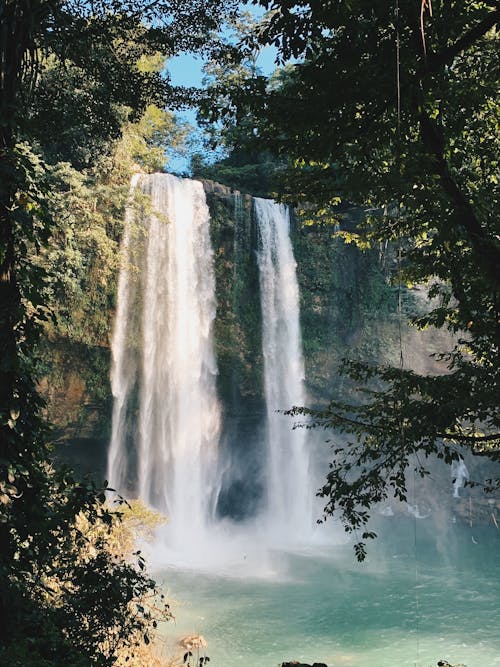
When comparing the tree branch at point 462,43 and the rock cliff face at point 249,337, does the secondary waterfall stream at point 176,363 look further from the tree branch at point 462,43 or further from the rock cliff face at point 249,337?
the tree branch at point 462,43

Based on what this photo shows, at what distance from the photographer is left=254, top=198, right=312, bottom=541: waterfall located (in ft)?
67.8

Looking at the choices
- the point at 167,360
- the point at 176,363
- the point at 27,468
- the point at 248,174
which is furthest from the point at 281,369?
the point at 27,468

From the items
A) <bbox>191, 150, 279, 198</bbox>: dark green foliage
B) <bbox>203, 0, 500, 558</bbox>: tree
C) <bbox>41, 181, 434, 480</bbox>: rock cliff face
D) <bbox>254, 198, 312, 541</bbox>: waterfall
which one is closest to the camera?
<bbox>203, 0, 500, 558</bbox>: tree

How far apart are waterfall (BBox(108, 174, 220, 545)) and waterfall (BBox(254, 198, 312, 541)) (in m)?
2.15

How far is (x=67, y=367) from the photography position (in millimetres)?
17172

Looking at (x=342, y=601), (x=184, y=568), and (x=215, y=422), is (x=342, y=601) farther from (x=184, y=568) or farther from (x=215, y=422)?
(x=215, y=422)

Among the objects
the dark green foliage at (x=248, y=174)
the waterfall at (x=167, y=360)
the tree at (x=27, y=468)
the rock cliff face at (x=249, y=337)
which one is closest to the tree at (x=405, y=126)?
the tree at (x=27, y=468)

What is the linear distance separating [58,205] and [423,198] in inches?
507

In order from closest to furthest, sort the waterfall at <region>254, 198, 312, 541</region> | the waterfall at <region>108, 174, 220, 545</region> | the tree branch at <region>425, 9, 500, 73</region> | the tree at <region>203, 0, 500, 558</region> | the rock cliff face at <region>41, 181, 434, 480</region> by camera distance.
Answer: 1. the tree branch at <region>425, 9, 500, 73</region>
2. the tree at <region>203, 0, 500, 558</region>
3. the rock cliff face at <region>41, 181, 434, 480</region>
4. the waterfall at <region>108, 174, 220, 545</region>
5. the waterfall at <region>254, 198, 312, 541</region>

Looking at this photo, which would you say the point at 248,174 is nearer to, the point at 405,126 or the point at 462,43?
the point at 405,126

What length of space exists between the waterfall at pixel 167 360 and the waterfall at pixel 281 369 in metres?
2.15

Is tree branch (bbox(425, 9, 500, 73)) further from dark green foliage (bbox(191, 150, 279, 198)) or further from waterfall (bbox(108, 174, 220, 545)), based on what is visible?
dark green foliage (bbox(191, 150, 279, 198))

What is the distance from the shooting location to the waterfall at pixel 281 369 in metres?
20.7

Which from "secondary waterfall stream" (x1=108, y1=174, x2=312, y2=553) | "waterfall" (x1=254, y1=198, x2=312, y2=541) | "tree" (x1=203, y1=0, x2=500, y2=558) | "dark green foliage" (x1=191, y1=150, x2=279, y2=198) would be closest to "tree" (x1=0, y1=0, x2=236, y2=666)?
"tree" (x1=203, y1=0, x2=500, y2=558)
